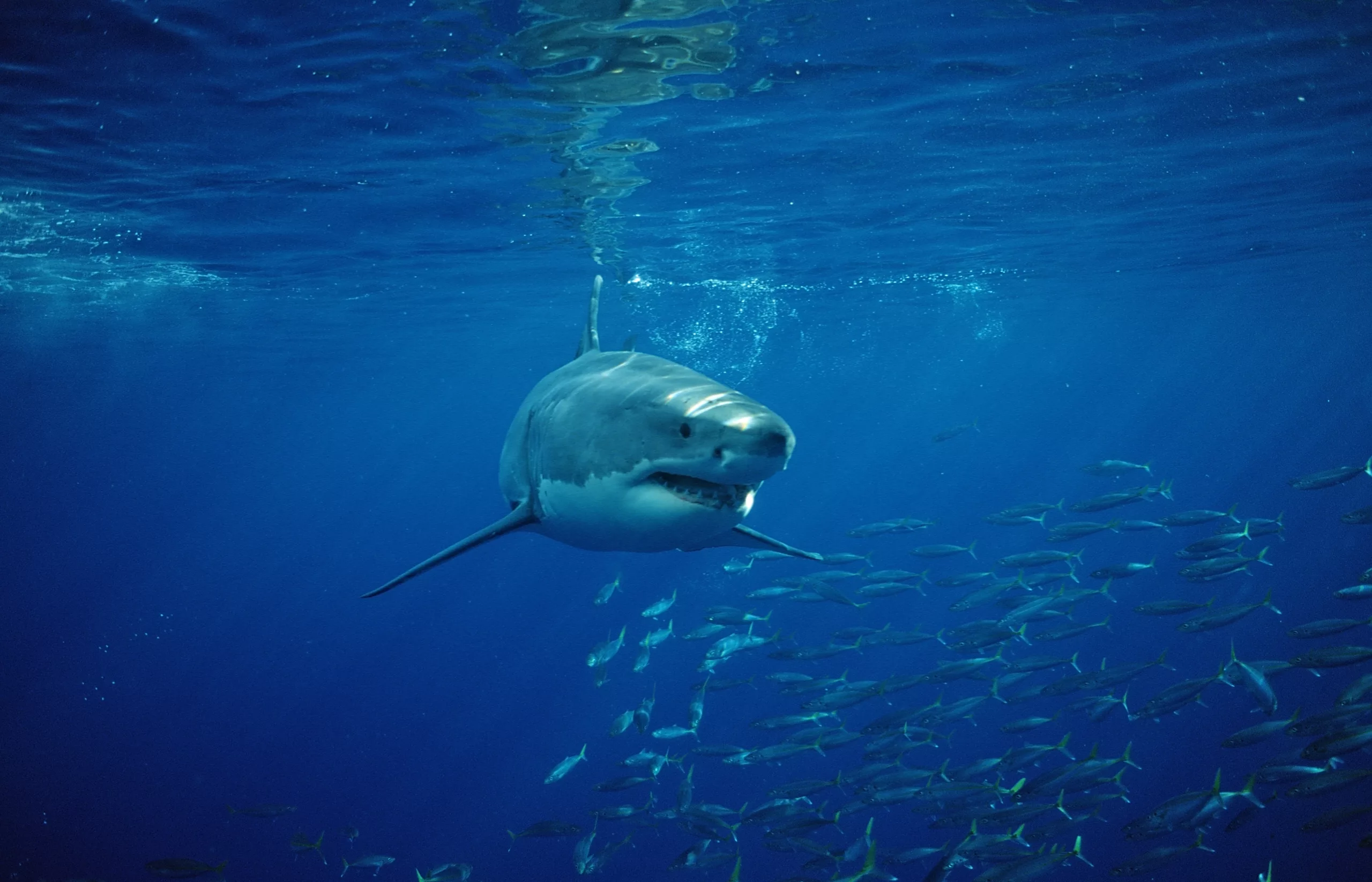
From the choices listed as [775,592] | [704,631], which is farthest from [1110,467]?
[704,631]

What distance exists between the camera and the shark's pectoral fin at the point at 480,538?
4.36 m

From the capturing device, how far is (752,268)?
2309cm

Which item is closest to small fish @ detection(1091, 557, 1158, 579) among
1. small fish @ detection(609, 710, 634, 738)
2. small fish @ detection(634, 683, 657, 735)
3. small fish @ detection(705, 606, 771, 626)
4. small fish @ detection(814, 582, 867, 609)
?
small fish @ detection(814, 582, 867, 609)

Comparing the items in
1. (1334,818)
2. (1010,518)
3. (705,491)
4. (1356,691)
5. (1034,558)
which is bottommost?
(1010,518)

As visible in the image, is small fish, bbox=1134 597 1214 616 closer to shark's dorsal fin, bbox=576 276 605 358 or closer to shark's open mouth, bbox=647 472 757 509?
shark's dorsal fin, bbox=576 276 605 358

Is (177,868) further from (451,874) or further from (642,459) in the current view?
(642,459)

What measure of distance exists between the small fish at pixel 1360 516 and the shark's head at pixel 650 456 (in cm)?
1067

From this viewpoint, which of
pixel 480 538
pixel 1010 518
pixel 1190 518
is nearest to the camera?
pixel 480 538

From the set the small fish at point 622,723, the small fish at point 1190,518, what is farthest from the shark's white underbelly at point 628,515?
the small fish at point 1190,518

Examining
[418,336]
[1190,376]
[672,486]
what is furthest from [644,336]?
[1190,376]

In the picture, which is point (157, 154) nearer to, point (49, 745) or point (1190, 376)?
point (49, 745)

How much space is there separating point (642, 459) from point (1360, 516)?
1146cm

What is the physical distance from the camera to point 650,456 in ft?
11.0

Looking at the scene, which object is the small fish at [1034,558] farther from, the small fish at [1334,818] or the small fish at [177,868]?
the small fish at [177,868]
